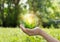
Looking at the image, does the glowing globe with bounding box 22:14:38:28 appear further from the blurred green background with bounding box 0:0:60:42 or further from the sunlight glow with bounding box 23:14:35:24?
the blurred green background with bounding box 0:0:60:42

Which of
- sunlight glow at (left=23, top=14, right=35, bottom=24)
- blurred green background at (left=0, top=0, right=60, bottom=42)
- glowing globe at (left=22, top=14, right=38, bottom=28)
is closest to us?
blurred green background at (left=0, top=0, right=60, bottom=42)

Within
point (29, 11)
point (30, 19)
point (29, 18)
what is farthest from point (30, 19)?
point (29, 11)

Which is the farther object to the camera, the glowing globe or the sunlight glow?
the sunlight glow

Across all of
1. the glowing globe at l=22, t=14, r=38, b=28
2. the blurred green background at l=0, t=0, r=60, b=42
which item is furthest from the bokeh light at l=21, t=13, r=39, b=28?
the blurred green background at l=0, t=0, r=60, b=42

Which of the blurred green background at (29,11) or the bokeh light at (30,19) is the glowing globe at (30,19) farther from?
the blurred green background at (29,11)

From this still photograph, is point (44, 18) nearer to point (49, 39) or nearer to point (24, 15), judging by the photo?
point (24, 15)

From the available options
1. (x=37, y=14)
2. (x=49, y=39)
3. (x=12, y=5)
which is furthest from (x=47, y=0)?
(x=49, y=39)

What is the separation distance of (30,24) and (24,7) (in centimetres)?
108

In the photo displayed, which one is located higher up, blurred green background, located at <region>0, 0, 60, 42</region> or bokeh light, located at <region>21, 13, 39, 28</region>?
blurred green background, located at <region>0, 0, 60, 42</region>

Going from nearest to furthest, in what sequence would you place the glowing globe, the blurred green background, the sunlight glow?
the blurred green background, the glowing globe, the sunlight glow

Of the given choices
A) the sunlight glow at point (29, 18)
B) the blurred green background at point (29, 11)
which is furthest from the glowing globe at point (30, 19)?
the blurred green background at point (29, 11)

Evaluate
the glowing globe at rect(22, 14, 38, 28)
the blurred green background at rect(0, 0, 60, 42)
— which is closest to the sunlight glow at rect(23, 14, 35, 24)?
the glowing globe at rect(22, 14, 38, 28)

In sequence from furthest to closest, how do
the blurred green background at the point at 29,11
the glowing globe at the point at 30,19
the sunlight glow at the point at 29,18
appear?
the sunlight glow at the point at 29,18
the glowing globe at the point at 30,19
the blurred green background at the point at 29,11

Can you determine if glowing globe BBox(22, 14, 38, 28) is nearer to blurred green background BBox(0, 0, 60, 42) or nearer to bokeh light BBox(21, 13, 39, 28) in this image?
bokeh light BBox(21, 13, 39, 28)
